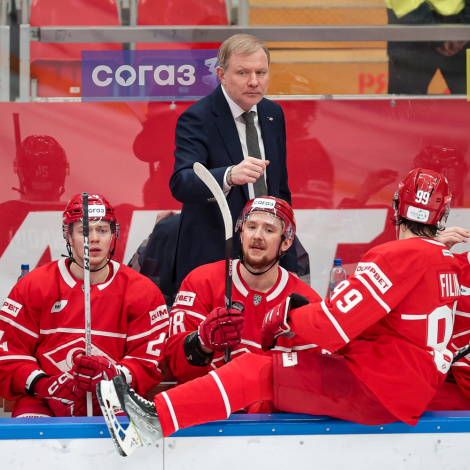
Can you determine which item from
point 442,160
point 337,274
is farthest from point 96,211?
point 442,160

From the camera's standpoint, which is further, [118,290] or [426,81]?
[426,81]

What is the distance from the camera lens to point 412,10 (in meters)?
3.98

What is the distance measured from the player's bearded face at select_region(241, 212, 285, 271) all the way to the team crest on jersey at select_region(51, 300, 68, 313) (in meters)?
0.60

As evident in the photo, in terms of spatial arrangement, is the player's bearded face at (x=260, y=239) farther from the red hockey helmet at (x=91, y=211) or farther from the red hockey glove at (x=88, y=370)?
the red hockey glove at (x=88, y=370)

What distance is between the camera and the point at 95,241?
293 centimetres

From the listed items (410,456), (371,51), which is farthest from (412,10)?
(410,456)

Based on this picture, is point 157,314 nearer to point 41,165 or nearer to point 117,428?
point 117,428

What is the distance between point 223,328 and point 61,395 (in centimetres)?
55

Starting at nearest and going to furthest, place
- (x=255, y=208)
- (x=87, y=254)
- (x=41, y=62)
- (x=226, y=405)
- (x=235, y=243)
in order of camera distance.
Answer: (x=226, y=405) → (x=87, y=254) → (x=255, y=208) → (x=235, y=243) → (x=41, y=62)

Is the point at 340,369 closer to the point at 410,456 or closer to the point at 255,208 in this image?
the point at 410,456

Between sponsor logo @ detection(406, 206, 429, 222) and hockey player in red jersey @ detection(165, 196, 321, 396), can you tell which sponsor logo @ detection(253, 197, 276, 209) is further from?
sponsor logo @ detection(406, 206, 429, 222)

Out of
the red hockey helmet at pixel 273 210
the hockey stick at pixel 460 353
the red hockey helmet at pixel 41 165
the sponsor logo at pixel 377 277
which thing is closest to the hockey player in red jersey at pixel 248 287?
the red hockey helmet at pixel 273 210

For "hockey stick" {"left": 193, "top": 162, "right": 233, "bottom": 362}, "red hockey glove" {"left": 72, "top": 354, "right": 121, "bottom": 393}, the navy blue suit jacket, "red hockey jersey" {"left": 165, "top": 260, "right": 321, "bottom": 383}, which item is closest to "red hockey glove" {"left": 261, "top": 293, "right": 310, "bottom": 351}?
"hockey stick" {"left": 193, "top": 162, "right": 233, "bottom": 362}

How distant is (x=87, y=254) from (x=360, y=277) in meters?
0.86
